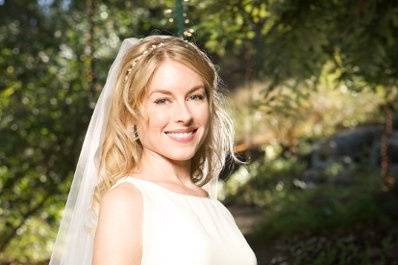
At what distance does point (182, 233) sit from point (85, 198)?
19.4 inches


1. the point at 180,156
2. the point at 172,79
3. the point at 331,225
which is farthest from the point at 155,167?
the point at 331,225

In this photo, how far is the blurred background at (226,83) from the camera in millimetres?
4863

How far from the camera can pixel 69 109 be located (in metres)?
7.32

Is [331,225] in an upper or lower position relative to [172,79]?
lower

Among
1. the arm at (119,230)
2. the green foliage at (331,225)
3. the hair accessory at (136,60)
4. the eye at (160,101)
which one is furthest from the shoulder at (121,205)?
the green foliage at (331,225)

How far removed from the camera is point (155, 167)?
240cm

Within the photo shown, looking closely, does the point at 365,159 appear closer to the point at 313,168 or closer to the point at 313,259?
the point at 313,168

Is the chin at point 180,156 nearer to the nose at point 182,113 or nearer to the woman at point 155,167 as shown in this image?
the woman at point 155,167

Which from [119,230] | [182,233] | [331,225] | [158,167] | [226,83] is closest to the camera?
[119,230]

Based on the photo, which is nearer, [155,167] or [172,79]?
[172,79]

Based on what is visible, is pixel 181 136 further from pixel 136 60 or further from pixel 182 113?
pixel 136 60

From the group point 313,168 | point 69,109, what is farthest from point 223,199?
point 69,109

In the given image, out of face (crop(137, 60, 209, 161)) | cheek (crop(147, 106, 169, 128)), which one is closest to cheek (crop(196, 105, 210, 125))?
face (crop(137, 60, 209, 161))

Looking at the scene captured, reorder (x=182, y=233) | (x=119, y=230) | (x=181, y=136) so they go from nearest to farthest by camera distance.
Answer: (x=119, y=230) < (x=182, y=233) < (x=181, y=136)
